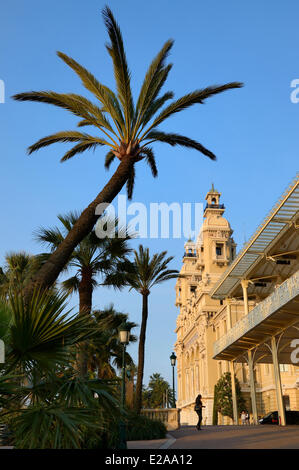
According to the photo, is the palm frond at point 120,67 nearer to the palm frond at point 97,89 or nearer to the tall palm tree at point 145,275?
the palm frond at point 97,89

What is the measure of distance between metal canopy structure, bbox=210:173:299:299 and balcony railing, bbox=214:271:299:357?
3.29 metres

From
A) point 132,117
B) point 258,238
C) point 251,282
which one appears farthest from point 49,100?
point 251,282

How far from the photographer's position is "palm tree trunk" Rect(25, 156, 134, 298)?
39.4 feet

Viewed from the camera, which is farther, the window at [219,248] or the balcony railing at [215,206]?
the balcony railing at [215,206]

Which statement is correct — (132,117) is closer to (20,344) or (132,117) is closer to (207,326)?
(20,344)

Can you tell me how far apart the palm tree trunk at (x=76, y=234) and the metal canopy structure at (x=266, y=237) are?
358 inches

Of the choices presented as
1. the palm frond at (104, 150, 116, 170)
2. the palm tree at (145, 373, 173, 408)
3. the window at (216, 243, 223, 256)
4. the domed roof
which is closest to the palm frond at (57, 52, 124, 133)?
the palm frond at (104, 150, 116, 170)

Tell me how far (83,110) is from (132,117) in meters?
1.56

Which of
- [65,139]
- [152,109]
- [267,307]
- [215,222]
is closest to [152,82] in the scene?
[152,109]

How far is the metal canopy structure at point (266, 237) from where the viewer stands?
21500mm

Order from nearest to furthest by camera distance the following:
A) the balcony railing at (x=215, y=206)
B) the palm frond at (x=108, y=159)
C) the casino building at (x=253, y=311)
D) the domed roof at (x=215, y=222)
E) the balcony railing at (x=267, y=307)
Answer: the balcony railing at (x=267, y=307) → the palm frond at (x=108, y=159) → the casino building at (x=253, y=311) → the domed roof at (x=215, y=222) → the balcony railing at (x=215, y=206)

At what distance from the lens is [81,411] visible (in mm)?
6660

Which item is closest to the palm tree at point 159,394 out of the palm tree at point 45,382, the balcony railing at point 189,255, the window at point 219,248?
the balcony railing at point 189,255

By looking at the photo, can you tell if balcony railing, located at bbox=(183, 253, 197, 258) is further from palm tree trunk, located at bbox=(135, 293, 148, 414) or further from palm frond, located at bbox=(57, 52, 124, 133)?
palm frond, located at bbox=(57, 52, 124, 133)
